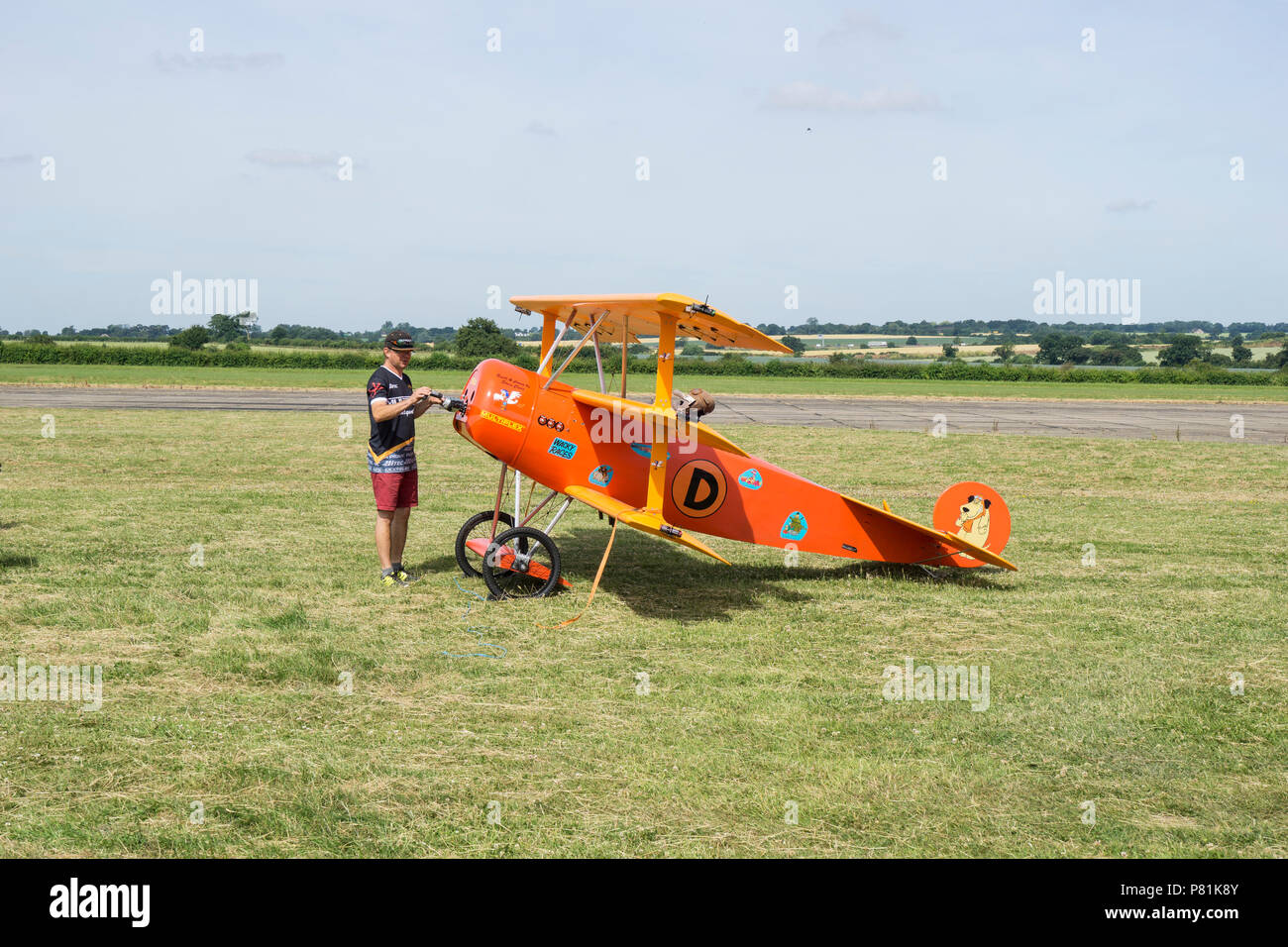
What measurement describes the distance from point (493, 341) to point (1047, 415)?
36720 millimetres

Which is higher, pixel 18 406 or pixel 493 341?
pixel 493 341

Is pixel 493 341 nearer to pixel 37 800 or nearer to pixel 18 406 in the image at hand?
pixel 18 406

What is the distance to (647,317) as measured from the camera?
9.05 meters

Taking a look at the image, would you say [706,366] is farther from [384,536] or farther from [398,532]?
[384,536]

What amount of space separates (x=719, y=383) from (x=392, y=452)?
47.1 metres

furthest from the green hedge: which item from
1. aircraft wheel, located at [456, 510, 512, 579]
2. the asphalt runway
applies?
aircraft wheel, located at [456, 510, 512, 579]

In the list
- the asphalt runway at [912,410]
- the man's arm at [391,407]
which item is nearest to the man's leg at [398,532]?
the man's arm at [391,407]

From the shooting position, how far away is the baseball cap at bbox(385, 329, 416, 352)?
369 inches

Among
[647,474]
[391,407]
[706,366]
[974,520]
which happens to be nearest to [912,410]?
[974,520]

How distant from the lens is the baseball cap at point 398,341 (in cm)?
938

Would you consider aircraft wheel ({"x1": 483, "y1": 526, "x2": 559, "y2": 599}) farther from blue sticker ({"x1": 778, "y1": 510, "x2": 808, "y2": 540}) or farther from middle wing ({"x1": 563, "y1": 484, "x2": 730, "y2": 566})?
blue sticker ({"x1": 778, "y1": 510, "x2": 808, "y2": 540})

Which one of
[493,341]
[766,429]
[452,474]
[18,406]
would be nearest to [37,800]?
[452,474]

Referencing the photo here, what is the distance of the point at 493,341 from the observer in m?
62.1

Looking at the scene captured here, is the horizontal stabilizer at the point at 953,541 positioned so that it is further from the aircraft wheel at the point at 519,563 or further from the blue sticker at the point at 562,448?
the aircraft wheel at the point at 519,563
